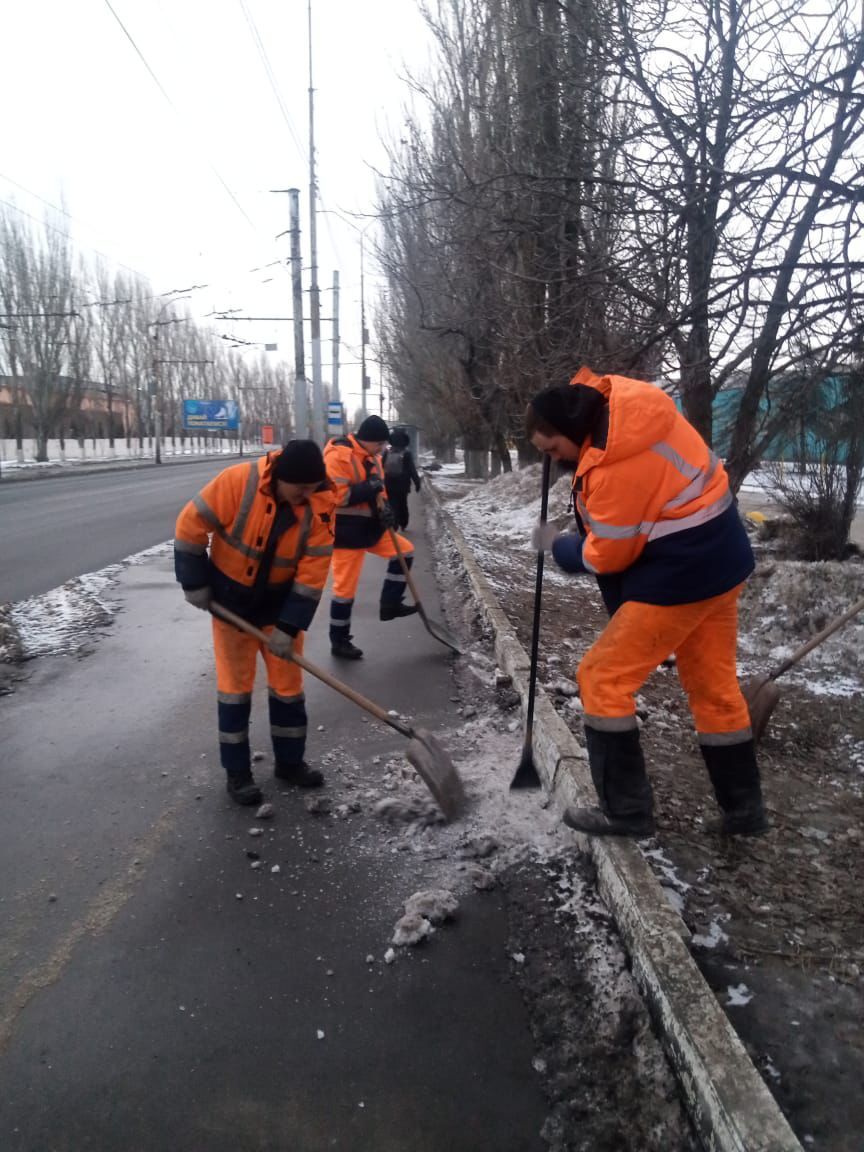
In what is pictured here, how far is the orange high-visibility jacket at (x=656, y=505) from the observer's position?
2.67 metres

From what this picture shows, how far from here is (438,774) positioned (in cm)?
345

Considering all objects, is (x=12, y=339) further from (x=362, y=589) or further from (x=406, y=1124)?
(x=406, y=1124)

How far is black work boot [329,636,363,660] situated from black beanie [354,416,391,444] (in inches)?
61.2

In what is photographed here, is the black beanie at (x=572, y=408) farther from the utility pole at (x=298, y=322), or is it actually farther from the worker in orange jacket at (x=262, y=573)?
the utility pole at (x=298, y=322)

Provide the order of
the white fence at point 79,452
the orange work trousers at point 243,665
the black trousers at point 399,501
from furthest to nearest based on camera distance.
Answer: the white fence at point 79,452 → the black trousers at point 399,501 → the orange work trousers at point 243,665

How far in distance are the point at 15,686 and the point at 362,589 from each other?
168 inches

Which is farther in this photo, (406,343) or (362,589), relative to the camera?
(406,343)

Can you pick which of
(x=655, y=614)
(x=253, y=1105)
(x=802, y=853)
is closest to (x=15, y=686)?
(x=253, y=1105)

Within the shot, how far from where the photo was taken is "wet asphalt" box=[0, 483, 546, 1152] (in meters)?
2.01

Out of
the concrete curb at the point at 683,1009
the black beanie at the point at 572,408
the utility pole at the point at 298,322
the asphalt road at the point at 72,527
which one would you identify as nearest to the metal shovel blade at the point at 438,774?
the concrete curb at the point at 683,1009

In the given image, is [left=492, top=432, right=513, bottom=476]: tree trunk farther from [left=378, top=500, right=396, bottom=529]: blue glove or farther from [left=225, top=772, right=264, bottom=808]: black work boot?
[left=225, top=772, right=264, bottom=808]: black work boot

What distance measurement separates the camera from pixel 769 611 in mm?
6422

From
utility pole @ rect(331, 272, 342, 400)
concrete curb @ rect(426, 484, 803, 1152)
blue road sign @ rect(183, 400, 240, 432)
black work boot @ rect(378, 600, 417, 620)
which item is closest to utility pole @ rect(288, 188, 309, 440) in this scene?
utility pole @ rect(331, 272, 342, 400)

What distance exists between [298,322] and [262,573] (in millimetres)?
19005
